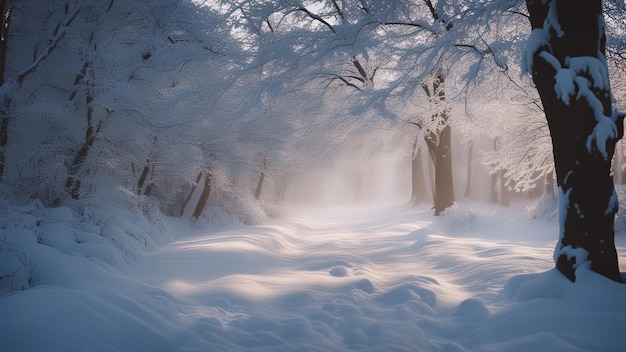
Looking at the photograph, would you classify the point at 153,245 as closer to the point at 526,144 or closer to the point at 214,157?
the point at 214,157

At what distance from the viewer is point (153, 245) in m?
8.82

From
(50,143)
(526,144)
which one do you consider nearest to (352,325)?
(50,143)

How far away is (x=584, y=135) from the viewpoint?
4.16 m

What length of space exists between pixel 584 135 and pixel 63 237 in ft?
26.1

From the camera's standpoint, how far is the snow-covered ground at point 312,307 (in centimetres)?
313

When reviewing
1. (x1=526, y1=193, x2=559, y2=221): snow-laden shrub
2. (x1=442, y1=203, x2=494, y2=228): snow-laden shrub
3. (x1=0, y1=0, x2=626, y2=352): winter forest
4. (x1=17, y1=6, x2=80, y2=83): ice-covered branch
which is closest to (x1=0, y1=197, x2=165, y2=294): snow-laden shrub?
(x1=0, y1=0, x2=626, y2=352): winter forest

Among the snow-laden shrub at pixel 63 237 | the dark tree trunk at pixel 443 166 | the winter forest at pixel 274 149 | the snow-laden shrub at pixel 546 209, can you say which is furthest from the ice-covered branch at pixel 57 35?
the snow-laden shrub at pixel 546 209

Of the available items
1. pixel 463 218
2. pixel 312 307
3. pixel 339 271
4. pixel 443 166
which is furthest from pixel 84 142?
pixel 443 166

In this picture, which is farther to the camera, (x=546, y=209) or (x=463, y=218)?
(x=546, y=209)

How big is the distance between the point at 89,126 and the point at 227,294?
7.05 meters

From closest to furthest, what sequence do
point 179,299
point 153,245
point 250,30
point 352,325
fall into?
point 352,325 < point 179,299 < point 250,30 < point 153,245

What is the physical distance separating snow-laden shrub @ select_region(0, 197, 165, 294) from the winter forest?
40 mm

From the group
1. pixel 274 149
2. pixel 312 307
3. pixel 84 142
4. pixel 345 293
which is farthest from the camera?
pixel 274 149

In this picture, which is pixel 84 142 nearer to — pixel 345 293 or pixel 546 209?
pixel 345 293
